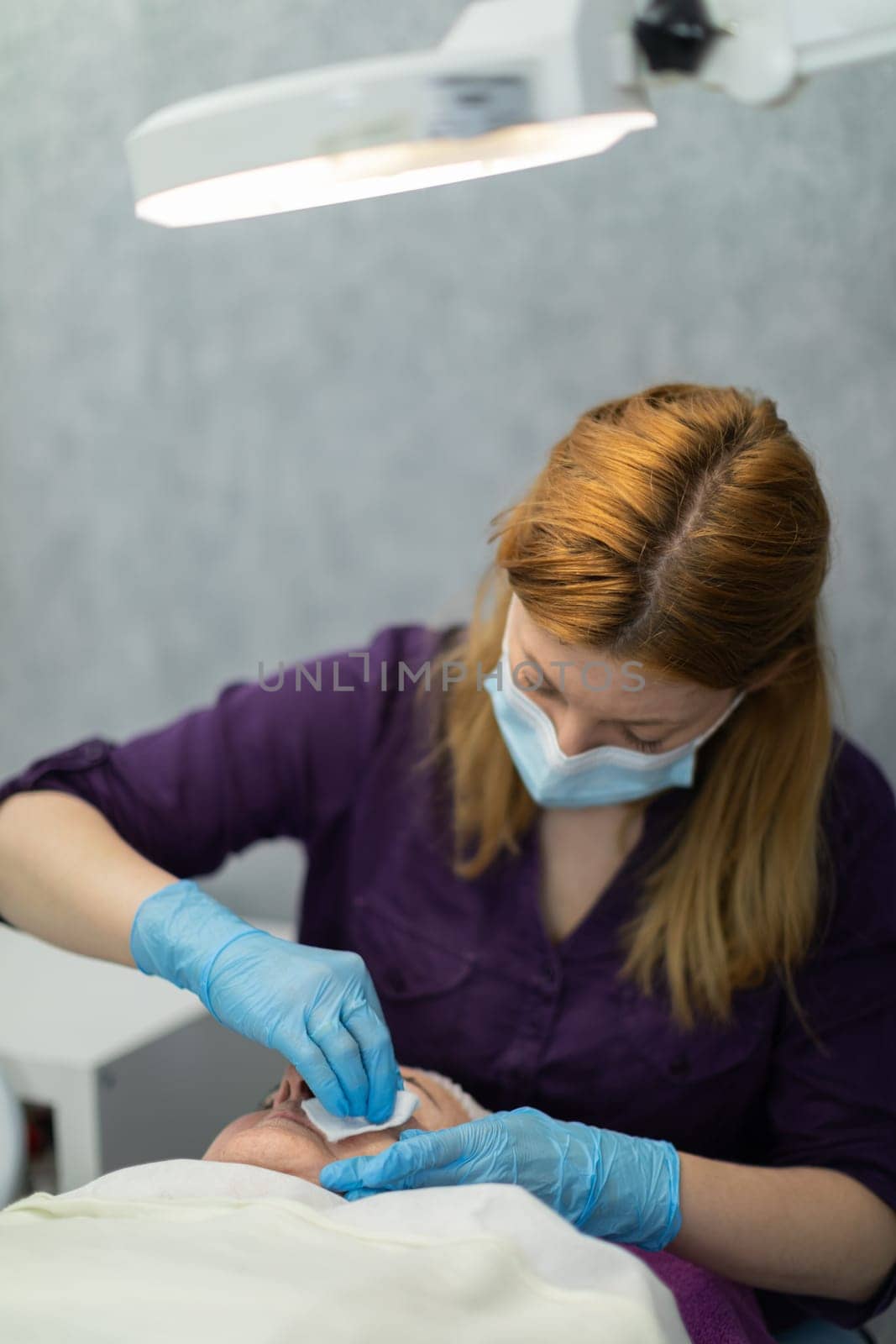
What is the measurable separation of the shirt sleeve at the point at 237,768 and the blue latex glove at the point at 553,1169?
46cm

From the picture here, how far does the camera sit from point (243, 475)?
80.0 inches

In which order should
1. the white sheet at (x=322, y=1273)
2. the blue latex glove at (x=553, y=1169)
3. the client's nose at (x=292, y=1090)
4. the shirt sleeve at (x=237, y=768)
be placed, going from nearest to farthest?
1. the white sheet at (x=322, y=1273)
2. the blue latex glove at (x=553, y=1169)
3. the client's nose at (x=292, y=1090)
4. the shirt sleeve at (x=237, y=768)

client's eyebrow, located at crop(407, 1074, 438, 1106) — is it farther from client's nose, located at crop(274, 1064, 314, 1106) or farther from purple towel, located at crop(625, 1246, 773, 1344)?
purple towel, located at crop(625, 1246, 773, 1344)

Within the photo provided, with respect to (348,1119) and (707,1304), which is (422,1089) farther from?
(707,1304)

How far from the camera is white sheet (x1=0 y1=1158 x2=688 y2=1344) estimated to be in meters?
0.79

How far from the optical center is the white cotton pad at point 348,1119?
1037 mm

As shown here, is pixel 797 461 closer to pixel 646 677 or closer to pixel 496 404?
pixel 646 677

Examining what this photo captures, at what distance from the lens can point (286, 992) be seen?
106 cm

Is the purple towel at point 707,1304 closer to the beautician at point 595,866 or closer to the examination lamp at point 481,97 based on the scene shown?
the beautician at point 595,866

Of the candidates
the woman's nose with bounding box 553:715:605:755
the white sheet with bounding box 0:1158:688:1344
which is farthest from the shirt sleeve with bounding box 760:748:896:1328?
the white sheet with bounding box 0:1158:688:1344

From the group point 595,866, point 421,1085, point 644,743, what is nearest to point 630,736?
point 644,743

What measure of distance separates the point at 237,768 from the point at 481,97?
33.7 inches

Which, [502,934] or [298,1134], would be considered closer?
[298,1134]

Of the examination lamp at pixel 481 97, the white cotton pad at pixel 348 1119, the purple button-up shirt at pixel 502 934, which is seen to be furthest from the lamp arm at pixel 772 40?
the white cotton pad at pixel 348 1119
